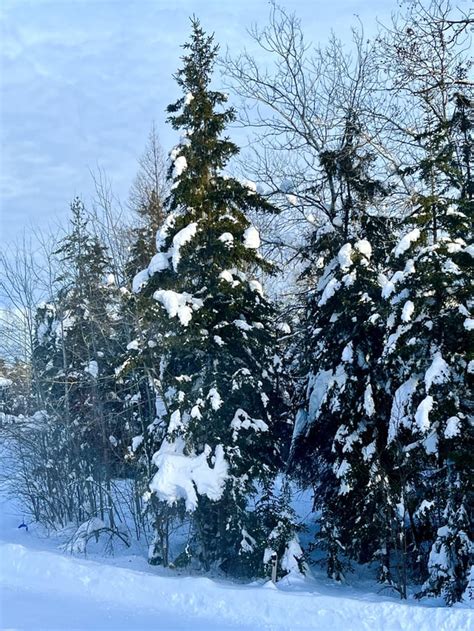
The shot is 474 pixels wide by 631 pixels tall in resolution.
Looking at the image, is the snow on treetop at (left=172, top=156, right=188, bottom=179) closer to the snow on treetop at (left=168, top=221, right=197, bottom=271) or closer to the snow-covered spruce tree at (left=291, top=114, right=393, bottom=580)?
the snow on treetop at (left=168, top=221, right=197, bottom=271)

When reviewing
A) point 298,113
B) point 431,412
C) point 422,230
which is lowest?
point 431,412

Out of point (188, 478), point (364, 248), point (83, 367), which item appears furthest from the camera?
point (83, 367)

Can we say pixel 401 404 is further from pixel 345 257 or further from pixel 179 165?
pixel 179 165

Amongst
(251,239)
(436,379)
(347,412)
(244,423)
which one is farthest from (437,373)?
(251,239)

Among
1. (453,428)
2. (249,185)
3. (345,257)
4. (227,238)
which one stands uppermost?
(249,185)

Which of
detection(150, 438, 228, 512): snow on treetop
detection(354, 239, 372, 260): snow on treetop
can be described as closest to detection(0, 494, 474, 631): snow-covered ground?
detection(150, 438, 228, 512): snow on treetop

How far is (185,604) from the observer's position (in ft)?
32.1

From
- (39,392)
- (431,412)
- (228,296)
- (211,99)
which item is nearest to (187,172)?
(211,99)

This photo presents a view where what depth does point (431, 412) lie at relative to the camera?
32.3 feet

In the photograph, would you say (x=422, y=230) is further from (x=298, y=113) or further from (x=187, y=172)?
(x=298, y=113)

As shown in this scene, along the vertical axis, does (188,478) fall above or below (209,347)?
below

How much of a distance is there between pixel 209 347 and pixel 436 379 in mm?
4311

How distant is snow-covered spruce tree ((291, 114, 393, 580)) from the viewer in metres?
11.1

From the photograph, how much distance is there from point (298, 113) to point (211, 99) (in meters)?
4.10
